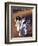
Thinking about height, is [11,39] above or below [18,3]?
below

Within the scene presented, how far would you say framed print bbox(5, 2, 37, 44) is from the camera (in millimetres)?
1260

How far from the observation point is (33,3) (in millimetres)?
1354

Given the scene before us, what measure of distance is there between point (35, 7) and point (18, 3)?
0.71 ft

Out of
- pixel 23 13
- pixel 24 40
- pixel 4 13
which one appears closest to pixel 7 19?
pixel 4 13

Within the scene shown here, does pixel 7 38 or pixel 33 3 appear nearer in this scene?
pixel 7 38

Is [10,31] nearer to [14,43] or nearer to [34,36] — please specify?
[14,43]

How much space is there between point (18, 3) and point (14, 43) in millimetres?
468

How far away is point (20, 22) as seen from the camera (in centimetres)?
131

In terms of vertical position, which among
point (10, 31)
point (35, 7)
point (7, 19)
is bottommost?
point (10, 31)

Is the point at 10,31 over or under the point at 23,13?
under

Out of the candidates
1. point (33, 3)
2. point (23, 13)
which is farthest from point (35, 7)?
point (23, 13)

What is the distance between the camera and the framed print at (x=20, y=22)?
1260 millimetres

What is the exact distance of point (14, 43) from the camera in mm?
1289
